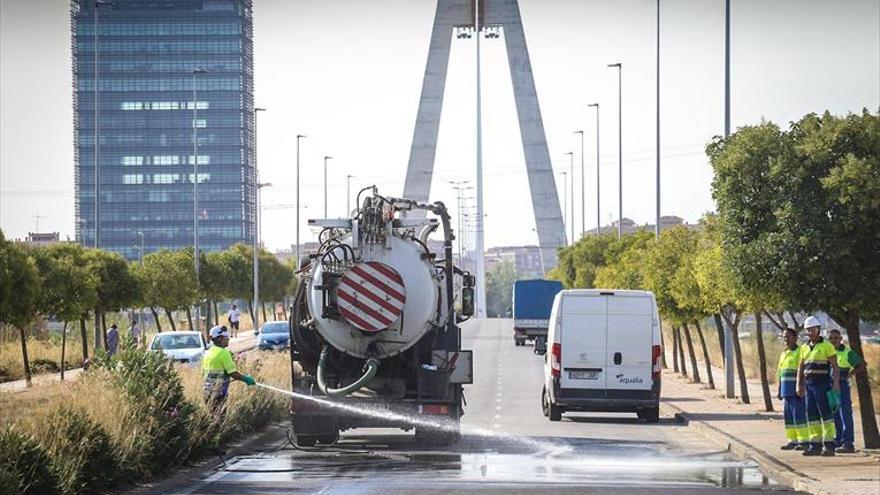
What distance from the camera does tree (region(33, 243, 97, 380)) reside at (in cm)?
4594

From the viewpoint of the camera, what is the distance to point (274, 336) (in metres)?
59.6

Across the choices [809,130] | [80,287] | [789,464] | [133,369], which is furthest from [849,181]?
[80,287]

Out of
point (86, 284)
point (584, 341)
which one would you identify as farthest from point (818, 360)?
point (86, 284)

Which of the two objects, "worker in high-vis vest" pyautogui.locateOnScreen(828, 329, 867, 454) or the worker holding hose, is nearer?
"worker in high-vis vest" pyautogui.locateOnScreen(828, 329, 867, 454)

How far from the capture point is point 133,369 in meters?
20.7

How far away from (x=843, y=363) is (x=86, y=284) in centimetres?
3005

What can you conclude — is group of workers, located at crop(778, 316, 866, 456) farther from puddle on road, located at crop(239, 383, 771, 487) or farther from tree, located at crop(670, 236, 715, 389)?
tree, located at crop(670, 236, 715, 389)

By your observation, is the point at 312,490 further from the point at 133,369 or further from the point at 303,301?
the point at 303,301

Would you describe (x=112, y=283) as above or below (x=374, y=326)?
above

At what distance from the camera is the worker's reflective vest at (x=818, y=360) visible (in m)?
21.9

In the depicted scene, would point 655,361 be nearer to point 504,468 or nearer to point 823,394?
point 823,394

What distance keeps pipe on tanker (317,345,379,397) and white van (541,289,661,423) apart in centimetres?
A: 670

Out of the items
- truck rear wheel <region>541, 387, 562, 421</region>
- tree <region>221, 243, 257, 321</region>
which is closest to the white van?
truck rear wheel <region>541, 387, 562, 421</region>

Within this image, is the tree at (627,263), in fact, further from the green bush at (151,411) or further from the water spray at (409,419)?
the green bush at (151,411)
